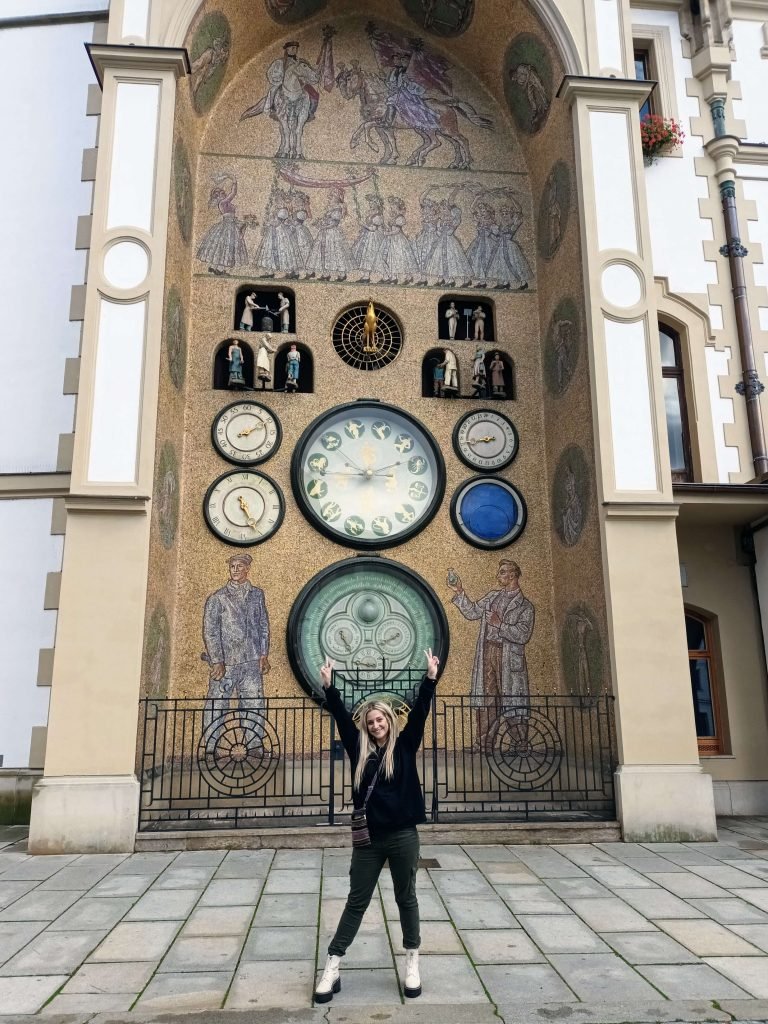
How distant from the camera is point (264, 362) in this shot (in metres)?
10.2

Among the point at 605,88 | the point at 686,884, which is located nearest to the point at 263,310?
the point at 605,88

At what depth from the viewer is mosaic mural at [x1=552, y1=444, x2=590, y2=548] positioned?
915 centimetres

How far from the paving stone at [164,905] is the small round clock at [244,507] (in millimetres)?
4691

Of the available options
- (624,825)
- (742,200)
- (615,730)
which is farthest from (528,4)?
(624,825)

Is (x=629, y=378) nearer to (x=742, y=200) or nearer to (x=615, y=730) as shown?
(x=615, y=730)

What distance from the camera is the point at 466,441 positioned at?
10508mm

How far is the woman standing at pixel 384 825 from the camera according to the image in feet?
12.5

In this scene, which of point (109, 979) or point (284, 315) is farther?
point (284, 315)

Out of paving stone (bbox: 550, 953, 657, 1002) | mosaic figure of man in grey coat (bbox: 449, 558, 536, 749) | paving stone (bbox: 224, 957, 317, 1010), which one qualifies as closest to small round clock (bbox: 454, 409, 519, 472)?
mosaic figure of man in grey coat (bbox: 449, 558, 536, 749)

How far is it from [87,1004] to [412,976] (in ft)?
5.26

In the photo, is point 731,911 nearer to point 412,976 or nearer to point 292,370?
point 412,976

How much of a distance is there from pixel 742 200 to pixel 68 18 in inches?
386

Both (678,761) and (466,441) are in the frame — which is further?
(466,441)

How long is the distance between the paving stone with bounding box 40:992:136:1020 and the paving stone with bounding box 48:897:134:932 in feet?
3.62
